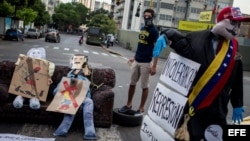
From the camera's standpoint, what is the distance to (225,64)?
3.76 m

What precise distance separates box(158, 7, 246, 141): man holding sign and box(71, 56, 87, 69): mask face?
3052 millimetres

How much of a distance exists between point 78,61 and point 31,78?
2.71 feet

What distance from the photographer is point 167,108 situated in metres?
4.04

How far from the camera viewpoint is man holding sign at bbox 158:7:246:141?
12.4 ft

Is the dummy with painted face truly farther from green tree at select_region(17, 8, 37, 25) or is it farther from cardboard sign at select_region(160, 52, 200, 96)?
green tree at select_region(17, 8, 37, 25)

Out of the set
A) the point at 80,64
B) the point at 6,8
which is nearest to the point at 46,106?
the point at 80,64

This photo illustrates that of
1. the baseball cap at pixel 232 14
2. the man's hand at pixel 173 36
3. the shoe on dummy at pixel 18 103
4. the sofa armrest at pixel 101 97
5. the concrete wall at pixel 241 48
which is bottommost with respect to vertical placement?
the concrete wall at pixel 241 48

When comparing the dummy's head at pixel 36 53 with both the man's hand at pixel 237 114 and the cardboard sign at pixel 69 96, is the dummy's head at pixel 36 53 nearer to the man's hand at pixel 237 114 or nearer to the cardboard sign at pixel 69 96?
the cardboard sign at pixel 69 96

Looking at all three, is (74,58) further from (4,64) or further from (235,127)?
(235,127)

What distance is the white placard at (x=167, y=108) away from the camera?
3863mm

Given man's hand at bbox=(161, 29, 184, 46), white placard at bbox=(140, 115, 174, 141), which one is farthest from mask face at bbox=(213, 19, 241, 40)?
white placard at bbox=(140, 115, 174, 141)

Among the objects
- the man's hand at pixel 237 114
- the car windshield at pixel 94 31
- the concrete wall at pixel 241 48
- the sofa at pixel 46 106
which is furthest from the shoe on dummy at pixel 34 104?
the car windshield at pixel 94 31

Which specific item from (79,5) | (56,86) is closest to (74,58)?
(56,86)

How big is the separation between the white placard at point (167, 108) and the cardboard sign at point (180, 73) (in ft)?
0.24
